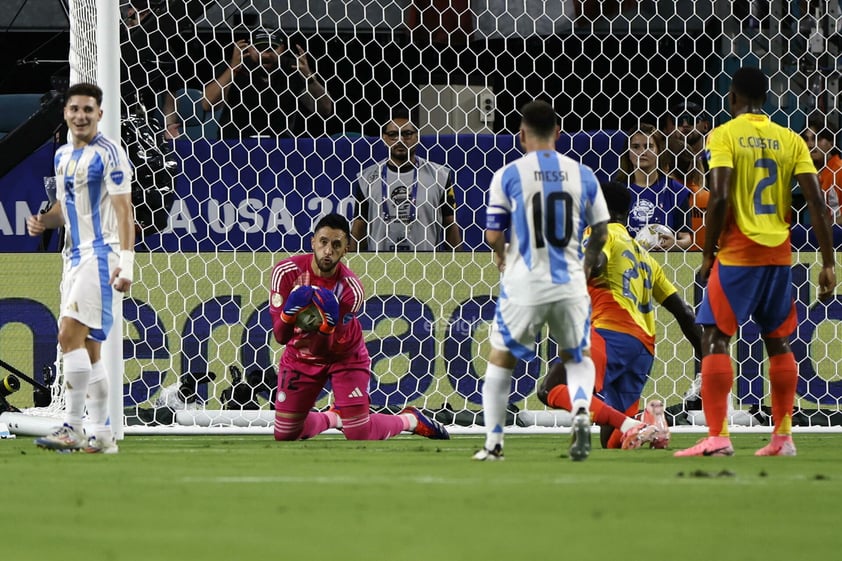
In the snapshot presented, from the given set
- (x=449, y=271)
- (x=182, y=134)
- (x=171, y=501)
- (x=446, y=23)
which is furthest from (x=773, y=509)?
(x=446, y=23)

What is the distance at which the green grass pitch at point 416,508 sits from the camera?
2.94 meters

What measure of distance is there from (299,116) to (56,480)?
6211 millimetres

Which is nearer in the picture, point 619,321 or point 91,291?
point 91,291

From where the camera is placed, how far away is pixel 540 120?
570 centimetres

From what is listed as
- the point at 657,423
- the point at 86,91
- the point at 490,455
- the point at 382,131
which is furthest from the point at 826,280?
the point at 382,131

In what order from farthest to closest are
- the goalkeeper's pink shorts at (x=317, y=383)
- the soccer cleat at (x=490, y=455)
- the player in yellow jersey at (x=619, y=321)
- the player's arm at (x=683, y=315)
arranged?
the goalkeeper's pink shorts at (x=317, y=383), the player's arm at (x=683, y=315), the player in yellow jersey at (x=619, y=321), the soccer cleat at (x=490, y=455)

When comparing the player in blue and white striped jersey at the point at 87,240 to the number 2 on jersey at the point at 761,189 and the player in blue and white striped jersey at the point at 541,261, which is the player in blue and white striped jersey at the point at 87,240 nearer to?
the player in blue and white striped jersey at the point at 541,261

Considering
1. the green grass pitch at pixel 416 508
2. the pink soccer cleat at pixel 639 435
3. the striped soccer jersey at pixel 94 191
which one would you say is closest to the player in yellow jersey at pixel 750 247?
the green grass pitch at pixel 416 508

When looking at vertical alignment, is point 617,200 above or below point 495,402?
above

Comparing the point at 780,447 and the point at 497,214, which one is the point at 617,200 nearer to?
the point at 780,447

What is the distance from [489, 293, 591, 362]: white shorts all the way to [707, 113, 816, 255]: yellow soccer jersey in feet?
3.23

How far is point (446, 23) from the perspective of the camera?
11.1m

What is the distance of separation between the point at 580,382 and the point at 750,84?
5.56 feet

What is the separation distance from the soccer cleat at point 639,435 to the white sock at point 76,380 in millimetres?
2691
